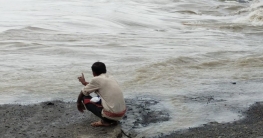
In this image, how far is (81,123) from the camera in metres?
6.89

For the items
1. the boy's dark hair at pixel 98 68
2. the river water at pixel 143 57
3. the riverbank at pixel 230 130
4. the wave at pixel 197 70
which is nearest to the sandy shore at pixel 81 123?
the riverbank at pixel 230 130

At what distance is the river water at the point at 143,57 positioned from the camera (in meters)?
8.66

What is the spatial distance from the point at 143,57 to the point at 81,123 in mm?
6679

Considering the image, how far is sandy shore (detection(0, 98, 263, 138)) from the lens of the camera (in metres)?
6.44

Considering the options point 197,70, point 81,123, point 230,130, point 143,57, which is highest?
point 81,123

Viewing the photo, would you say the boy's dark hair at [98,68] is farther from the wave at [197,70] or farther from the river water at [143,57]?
the wave at [197,70]

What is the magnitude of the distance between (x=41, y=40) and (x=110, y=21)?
6.16 meters

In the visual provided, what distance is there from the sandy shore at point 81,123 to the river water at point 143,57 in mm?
284

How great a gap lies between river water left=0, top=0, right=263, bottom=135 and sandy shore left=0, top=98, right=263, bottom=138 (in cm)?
28

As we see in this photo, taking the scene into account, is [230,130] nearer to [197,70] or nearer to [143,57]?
[197,70]

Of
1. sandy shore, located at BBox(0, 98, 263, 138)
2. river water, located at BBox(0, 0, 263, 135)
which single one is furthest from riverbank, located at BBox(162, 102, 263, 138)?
river water, located at BBox(0, 0, 263, 135)

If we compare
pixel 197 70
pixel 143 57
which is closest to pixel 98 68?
pixel 197 70

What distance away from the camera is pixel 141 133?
21.9 feet

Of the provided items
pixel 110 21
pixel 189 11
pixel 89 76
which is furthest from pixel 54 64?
pixel 189 11
